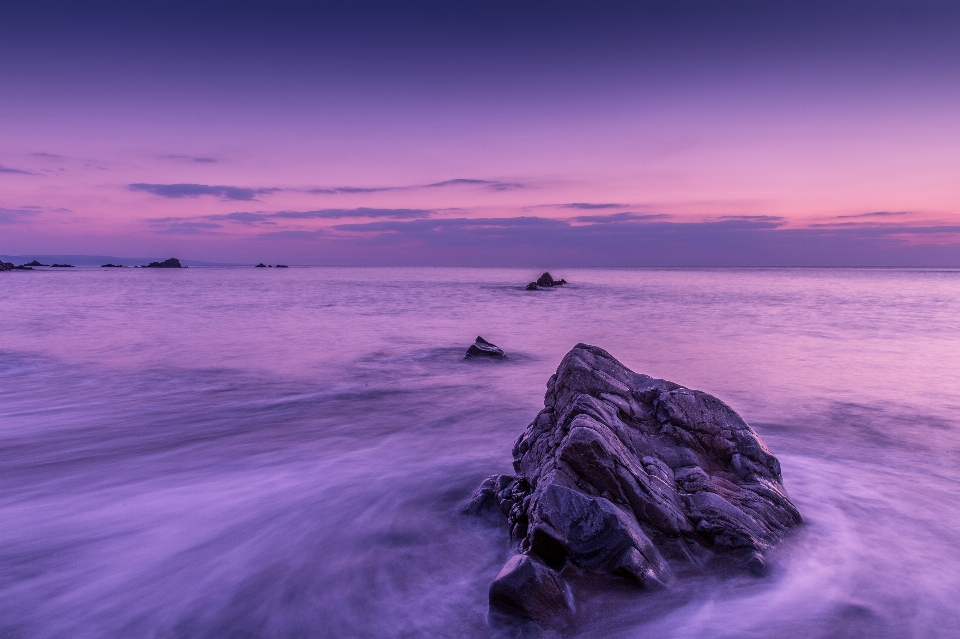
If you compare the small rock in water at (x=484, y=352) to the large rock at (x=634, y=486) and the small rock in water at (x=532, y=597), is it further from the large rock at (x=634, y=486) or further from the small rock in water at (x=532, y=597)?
the small rock in water at (x=532, y=597)

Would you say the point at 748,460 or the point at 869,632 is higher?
the point at 748,460

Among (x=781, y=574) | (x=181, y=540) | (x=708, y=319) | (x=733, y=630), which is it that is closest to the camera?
(x=733, y=630)

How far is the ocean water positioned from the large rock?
24 cm

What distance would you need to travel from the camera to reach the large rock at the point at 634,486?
3943 mm

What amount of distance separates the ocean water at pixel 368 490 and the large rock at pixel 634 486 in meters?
0.24

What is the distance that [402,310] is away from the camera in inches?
1185

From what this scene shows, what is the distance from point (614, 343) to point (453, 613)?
15619mm

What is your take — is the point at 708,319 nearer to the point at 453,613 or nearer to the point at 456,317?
the point at 456,317

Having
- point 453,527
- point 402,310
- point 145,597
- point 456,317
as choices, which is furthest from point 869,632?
point 402,310

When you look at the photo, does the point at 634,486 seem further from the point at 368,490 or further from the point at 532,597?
the point at 368,490

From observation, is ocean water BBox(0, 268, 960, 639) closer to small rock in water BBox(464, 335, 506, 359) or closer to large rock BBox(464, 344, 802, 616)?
large rock BBox(464, 344, 802, 616)

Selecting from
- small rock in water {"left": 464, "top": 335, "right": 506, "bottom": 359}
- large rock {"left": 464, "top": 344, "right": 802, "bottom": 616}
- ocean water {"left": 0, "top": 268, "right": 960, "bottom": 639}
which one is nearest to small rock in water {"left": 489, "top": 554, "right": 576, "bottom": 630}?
large rock {"left": 464, "top": 344, "right": 802, "bottom": 616}

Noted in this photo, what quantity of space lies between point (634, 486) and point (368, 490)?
3399mm

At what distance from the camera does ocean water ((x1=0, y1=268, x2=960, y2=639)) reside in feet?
13.0
